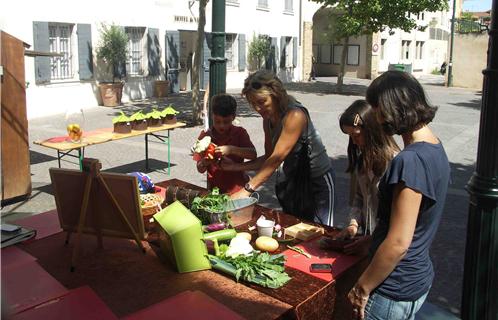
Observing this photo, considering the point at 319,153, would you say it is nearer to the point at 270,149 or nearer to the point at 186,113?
the point at 270,149

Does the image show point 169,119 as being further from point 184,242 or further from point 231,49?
point 231,49

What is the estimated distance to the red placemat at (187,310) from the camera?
73.8 inches

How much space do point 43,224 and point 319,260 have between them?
66.1 inches

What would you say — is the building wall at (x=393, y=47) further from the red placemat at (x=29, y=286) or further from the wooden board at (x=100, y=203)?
the red placemat at (x=29, y=286)

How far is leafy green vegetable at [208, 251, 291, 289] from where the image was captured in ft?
7.20

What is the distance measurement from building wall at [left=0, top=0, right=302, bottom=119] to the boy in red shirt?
10.3 metres

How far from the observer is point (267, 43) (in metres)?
23.3

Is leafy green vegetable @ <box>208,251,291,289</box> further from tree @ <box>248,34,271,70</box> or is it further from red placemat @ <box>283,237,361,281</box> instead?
tree @ <box>248,34,271,70</box>

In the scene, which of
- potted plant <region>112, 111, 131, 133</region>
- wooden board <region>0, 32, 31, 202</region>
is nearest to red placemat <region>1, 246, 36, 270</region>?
wooden board <region>0, 32, 31, 202</region>

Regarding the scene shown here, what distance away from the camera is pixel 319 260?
246 centimetres

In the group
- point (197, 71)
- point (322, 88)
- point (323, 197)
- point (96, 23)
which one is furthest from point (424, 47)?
point (323, 197)

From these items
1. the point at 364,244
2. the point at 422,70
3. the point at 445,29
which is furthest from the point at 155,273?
the point at 445,29

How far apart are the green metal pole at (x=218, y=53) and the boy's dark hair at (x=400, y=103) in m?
1.91

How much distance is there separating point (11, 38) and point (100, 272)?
16.7 ft
